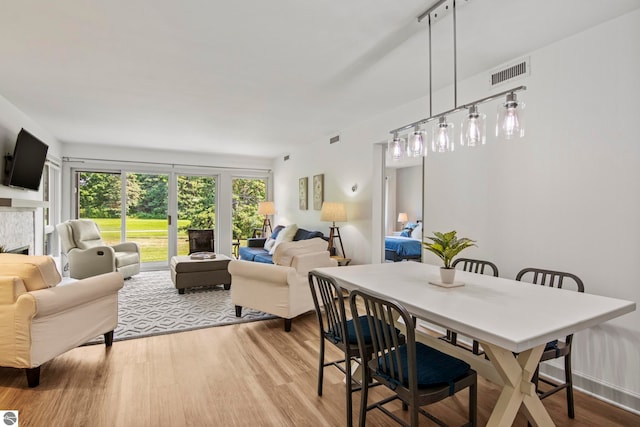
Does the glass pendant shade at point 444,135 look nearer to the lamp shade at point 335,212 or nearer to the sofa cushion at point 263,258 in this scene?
the lamp shade at point 335,212

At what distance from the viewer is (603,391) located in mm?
2283

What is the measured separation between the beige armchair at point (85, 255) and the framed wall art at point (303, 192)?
3.09 m

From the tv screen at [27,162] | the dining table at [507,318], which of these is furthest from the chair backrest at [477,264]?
the tv screen at [27,162]

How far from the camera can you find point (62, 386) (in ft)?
7.83

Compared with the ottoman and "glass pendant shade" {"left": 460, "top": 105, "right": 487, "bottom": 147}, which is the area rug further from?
"glass pendant shade" {"left": 460, "top": 105, "right": 487, "bottom": 147}

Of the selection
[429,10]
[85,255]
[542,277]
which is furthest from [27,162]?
[542,277]

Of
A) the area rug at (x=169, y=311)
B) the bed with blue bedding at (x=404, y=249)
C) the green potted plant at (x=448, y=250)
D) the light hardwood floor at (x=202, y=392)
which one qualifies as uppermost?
the green potted plant at (x=448, y=250)

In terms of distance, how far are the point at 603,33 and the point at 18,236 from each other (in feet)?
19.1

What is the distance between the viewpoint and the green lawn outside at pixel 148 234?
677 cm

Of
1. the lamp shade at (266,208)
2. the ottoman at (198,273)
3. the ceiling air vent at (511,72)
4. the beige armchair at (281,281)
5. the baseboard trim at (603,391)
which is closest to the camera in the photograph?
the baseboard trim at (603,391)

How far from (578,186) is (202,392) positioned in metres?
2.93

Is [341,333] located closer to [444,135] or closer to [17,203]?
[444,135]

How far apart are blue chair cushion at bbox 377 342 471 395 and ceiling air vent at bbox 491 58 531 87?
7.63 ft

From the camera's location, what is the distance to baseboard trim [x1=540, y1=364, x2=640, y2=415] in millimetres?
2148
